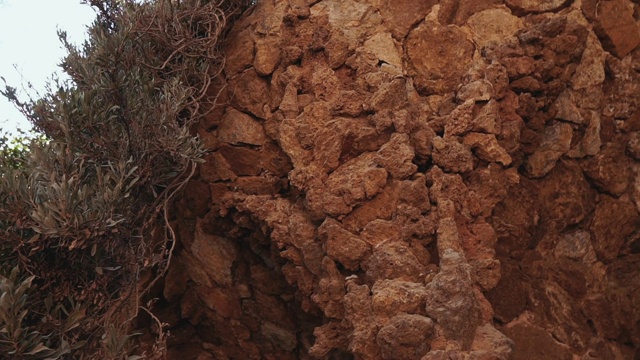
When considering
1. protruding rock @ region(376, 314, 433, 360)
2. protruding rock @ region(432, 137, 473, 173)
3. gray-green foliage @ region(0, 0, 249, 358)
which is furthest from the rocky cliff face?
gray-green foliage @ region(0, 0, 249, 358)

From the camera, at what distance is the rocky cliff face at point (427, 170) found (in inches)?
132

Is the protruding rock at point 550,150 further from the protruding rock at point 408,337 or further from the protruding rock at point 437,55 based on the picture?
the protruding rock at point 408,337

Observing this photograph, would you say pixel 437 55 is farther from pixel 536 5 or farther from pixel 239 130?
pixel 239 130

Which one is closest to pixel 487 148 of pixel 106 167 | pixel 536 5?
pixel 536 5

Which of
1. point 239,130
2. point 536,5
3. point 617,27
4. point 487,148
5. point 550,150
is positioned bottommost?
point 550,150

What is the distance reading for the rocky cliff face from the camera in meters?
3.34

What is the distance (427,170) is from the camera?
3.51 meters

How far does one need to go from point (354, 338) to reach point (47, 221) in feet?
4.81

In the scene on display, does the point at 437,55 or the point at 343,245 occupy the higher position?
the point at 437,55

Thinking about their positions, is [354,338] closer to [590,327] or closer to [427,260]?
[427,260]

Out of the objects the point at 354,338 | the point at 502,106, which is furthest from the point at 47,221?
the point at 502,106

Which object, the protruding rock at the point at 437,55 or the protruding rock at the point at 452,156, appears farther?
the protruding rock at the point at 437,55

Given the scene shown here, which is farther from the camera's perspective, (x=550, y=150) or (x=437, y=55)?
(x=437, y=55)

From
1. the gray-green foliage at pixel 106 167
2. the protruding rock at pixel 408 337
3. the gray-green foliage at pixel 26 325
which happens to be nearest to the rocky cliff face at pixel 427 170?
the protruding rock at pixel 408 337
